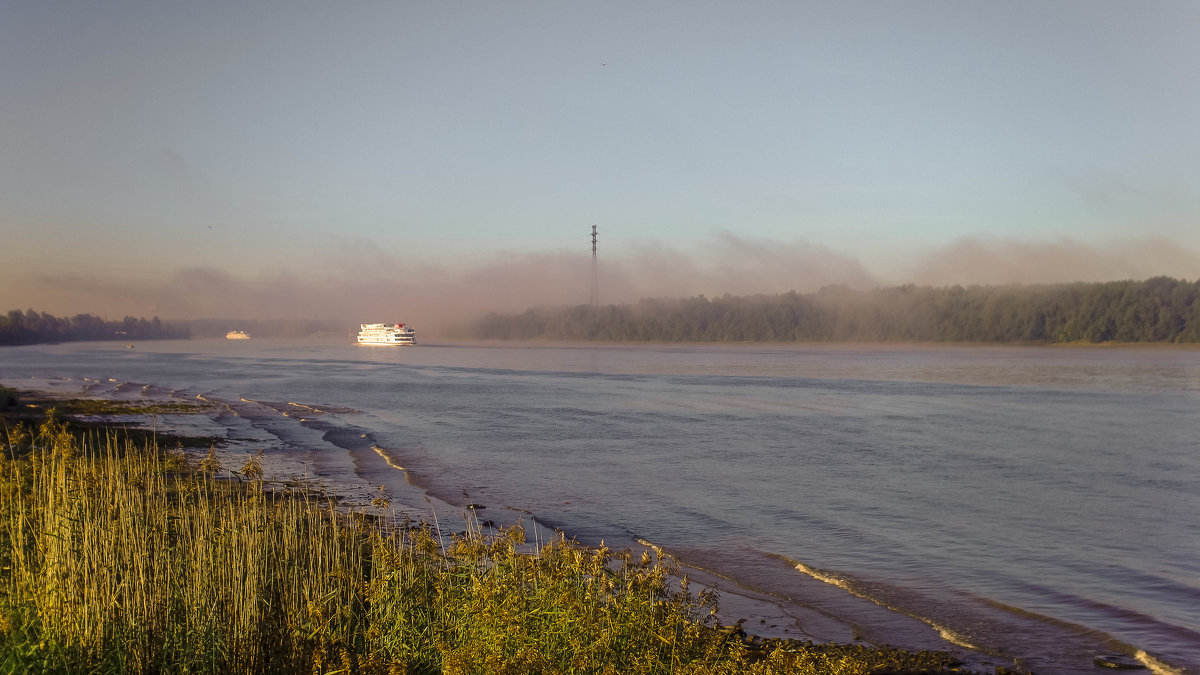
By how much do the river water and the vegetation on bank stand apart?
292 cm

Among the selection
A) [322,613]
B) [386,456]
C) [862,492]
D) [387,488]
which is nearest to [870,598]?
[322,613]

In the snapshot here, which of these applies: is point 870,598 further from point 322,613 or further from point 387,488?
point 387,488

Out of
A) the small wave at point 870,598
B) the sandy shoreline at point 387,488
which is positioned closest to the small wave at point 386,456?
the sandy shoreline at point 387,488

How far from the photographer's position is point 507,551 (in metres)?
8.52

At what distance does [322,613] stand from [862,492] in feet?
57.3

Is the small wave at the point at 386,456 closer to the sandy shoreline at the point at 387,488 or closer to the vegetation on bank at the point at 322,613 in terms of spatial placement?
the sandy shoreline at the point at 387,488

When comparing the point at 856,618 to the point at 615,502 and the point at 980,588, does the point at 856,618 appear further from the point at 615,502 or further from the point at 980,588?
the point at 615,502

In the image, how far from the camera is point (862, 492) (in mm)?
21703

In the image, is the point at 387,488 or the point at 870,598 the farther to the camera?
the point at 387,488

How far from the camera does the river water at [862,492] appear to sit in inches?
463

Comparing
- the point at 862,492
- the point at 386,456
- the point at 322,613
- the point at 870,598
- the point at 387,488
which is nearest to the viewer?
the point at 322,613

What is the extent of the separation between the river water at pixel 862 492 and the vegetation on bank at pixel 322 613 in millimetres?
2923

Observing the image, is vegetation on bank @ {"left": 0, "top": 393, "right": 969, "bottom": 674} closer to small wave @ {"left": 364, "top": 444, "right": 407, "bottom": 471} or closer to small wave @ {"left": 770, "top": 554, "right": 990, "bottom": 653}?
small wave @ {"left": 770, "top": 554, "right": 990, "bottom": 653}

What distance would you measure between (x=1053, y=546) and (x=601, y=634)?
42.8 feet
